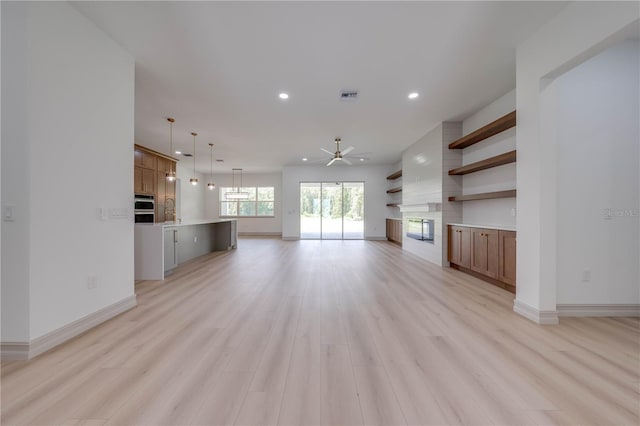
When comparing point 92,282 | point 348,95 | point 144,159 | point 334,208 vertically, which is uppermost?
point 348,95

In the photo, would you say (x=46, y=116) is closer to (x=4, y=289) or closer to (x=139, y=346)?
(x=4, y=289)

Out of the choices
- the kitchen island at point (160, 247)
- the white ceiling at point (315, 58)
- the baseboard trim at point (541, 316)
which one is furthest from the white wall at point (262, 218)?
the baseboard trim at point (541, 316)

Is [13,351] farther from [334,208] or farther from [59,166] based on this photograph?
[334,208]

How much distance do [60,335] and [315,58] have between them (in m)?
3.75

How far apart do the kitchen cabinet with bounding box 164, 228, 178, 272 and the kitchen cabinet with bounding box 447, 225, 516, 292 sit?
539cm

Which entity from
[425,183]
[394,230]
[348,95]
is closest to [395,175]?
[394,230]

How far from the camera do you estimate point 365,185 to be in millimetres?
10133

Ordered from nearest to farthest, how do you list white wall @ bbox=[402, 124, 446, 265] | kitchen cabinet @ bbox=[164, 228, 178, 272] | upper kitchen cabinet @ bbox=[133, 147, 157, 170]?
kitchen cabinet @ bbox=[164, 228, 178, 272] < white wall @ bbox=[402, 124, 446, 265] < upper kitchen cabinet @ bbox=[133, 147, 157, 170]

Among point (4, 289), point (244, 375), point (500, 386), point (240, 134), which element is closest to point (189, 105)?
point (240, 134)

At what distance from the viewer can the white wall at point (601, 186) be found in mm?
2756

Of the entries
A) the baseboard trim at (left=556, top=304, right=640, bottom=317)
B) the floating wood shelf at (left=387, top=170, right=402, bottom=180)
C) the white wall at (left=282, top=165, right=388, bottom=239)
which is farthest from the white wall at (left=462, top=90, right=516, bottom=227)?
the white wall at (left=282, top=165, right=388, bottom=239)

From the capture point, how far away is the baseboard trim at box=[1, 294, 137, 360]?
6.40 ft

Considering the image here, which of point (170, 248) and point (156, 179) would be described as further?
point (156, 179)

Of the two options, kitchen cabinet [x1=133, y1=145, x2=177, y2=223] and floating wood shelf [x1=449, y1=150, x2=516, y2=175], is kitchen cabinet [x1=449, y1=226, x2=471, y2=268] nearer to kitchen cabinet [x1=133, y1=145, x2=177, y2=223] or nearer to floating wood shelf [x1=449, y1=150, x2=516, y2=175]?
floating wood shelf [x1=449, y1=150, x2=516, y2=175]
